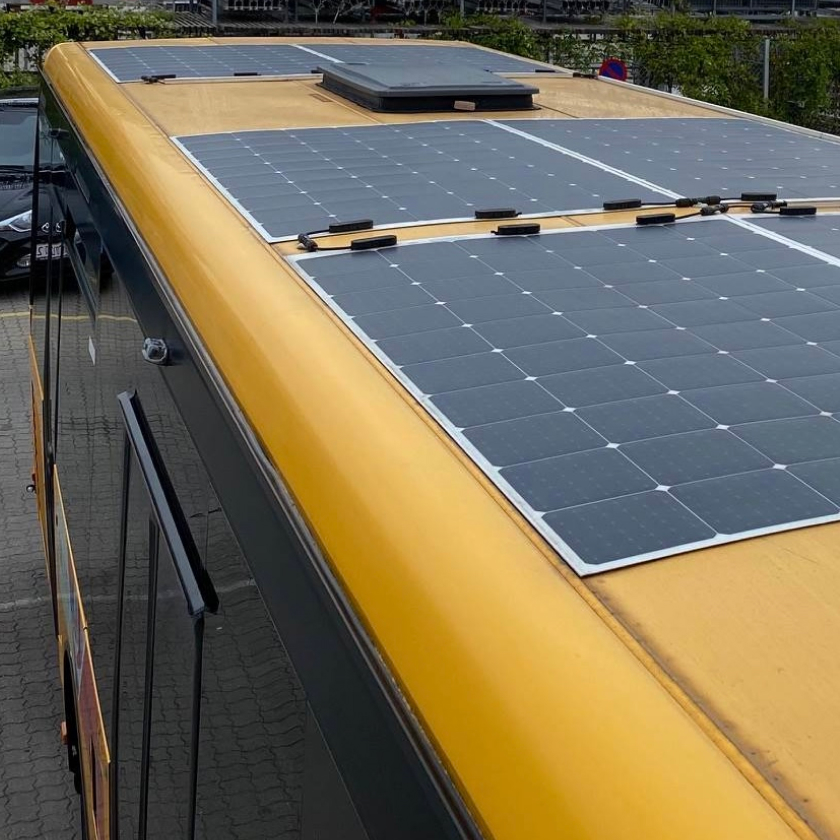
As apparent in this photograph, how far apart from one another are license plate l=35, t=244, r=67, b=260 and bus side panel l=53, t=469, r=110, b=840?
35.0 inches

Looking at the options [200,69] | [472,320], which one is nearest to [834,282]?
[472,320]

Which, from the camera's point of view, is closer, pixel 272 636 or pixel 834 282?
pixel 272 636

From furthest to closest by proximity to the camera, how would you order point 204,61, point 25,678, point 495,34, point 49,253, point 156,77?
point 495,34, point 204,61, point 25,678, point 49,253, point 156,77

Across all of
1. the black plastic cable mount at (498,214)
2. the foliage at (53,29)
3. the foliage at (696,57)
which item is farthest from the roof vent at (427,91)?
the foliage at (696,57)

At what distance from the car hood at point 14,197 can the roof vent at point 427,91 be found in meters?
7.73

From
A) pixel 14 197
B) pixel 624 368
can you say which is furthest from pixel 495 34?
pixel 624 368

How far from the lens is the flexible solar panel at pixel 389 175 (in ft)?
10.6

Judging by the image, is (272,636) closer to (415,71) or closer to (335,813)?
(335,813)

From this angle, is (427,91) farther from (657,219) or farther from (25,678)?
(25,678)

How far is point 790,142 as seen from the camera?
432 centimetres

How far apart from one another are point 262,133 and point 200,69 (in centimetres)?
172

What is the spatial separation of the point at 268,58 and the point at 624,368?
4.70 meters

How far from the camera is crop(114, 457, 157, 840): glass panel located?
2.80m

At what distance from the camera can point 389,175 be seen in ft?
12.0
